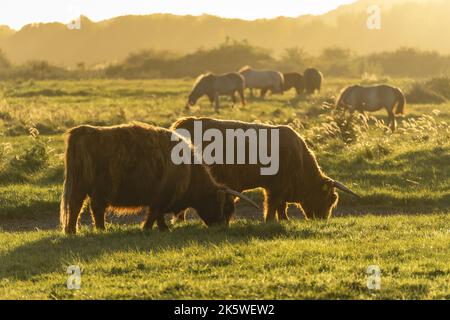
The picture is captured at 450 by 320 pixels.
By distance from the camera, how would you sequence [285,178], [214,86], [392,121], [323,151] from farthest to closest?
[214,86]
[392,121]
[323,151]
[285,178]

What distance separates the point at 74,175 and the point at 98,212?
2.10 ft

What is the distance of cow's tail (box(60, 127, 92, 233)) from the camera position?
35.3ft

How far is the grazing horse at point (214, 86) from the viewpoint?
114ft

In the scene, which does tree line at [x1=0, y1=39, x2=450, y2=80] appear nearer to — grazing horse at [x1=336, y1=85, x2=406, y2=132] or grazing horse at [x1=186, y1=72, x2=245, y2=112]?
grazing horse at [x1=186, y1=72, x2=245, y2=112]

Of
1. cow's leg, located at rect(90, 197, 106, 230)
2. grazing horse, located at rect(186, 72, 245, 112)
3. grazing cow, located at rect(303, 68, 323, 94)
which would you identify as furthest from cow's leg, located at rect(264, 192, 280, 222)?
grazing cow, located at rect(303, 68, 323, 94)

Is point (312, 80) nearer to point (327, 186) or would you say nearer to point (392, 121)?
point (392, 121)

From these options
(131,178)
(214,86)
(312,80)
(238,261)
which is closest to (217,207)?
(131,178)

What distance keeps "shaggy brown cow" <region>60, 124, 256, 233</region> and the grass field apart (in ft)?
1.25

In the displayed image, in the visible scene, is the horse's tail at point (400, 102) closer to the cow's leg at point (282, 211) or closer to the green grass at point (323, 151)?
the green grass at point (323, 151)

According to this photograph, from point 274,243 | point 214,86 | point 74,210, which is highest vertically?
point 214,86

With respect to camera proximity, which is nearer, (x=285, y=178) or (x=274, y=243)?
(x=274, y=243)

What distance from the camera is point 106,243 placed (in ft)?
33.3

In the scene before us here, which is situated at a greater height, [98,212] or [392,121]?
[98,212]

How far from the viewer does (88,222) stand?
545 inches
